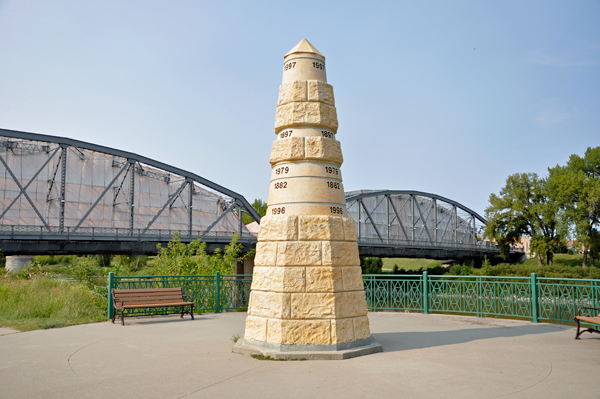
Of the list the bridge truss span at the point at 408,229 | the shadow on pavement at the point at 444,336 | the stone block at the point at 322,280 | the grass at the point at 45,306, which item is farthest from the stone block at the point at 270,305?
the bridge truss span at the point at 408,229

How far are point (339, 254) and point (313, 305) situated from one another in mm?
1017

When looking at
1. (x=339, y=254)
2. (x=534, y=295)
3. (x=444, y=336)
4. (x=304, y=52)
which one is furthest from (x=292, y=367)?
(x=534, y=295)

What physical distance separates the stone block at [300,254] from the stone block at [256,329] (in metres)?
1.07

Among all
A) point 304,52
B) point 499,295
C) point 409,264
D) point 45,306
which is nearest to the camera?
point 304,52

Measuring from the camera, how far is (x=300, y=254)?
8.02 metres

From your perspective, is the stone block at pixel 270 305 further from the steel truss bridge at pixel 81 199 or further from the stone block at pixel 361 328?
the steel truss bridge at pixel 81 199

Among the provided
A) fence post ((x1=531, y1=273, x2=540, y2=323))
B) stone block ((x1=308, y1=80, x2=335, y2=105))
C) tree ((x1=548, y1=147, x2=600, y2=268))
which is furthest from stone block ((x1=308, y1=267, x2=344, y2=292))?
tree ((x1=548, y1=147, x2=600, y2=268))

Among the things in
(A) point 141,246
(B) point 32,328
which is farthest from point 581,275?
(B) point 32,328

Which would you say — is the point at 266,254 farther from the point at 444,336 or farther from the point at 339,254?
the point at 444,336

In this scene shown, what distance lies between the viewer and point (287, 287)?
26.0 feet

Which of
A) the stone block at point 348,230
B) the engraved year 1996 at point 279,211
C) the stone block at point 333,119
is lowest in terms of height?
the stone block at point 348,230

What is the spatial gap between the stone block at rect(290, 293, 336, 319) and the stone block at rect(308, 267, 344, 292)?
0.33 ft

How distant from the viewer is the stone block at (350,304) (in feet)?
25.9

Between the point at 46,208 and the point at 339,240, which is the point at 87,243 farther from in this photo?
the point at 339,240
